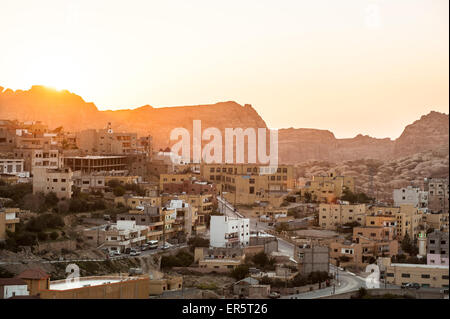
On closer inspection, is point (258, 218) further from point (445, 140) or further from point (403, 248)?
point (445, 140)

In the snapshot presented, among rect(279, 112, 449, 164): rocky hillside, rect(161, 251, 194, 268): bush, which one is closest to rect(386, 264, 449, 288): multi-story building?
rect(161, 251, 194, 268): bush

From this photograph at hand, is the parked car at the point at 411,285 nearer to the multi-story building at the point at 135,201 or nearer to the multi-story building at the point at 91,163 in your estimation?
the multi-story building at the point at 135,201

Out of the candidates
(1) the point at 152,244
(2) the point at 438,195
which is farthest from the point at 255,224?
(2) the point at 438,195

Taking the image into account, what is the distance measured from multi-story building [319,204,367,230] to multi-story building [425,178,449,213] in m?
4.20

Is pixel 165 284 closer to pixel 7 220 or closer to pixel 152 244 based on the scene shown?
pixel 152 244

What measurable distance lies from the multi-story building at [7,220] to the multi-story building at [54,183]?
198 cm

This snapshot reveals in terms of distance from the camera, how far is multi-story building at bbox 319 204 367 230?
1848 centimetres

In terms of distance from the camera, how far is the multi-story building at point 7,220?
14361 millimetres

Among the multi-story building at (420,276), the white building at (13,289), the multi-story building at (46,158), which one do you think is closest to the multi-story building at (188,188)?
the multi-story building at (46,158)

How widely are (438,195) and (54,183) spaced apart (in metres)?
9.43

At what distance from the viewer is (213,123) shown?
39594 mm

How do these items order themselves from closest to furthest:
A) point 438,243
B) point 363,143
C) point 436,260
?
point 436,260 → point 438,243 → point 363,143

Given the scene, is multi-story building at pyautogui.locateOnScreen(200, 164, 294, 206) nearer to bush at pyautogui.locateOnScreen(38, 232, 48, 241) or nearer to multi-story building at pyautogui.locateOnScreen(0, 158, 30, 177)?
multi-story building at pyautogui.locateOnScreen(0, 158, 30, 177)
